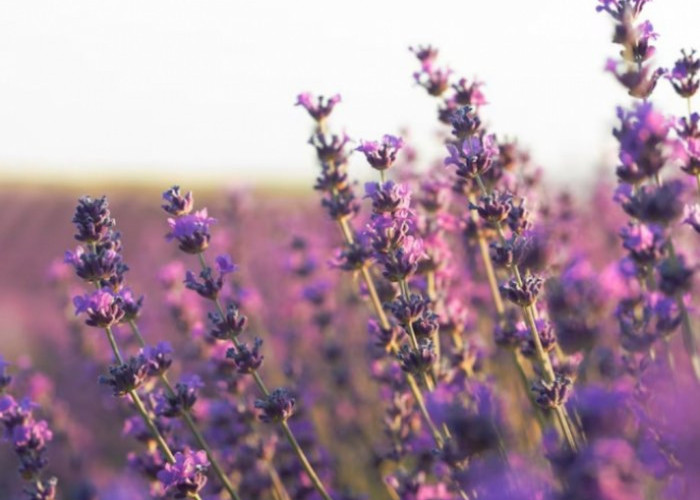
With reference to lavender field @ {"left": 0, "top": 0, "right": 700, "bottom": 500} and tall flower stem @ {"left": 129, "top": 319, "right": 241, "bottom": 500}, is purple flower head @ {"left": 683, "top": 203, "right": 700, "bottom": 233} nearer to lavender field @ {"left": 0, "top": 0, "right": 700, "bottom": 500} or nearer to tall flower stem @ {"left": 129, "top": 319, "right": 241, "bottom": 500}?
lavender field @ {"left": 0, "top": 0, "right": 700, "bottom": 500}

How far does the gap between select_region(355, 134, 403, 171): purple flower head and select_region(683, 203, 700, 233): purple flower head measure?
1084 mm

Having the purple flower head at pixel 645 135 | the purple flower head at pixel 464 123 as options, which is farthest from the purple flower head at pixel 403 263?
the purple flower head at pixel 645 135

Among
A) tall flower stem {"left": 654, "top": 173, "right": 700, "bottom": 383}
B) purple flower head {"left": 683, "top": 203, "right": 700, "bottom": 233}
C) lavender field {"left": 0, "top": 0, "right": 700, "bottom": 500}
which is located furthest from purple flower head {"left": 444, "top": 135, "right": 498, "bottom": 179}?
purple flower head {"left": 683, "top": 203, "right": 700, "bottom": 233}

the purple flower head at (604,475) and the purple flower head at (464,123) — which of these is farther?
the purple flower head at (464,123)

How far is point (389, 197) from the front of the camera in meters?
3.29

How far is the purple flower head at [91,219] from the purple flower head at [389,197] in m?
1.00

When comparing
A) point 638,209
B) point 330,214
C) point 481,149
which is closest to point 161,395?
point 330,214

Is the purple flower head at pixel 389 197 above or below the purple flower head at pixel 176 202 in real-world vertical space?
below

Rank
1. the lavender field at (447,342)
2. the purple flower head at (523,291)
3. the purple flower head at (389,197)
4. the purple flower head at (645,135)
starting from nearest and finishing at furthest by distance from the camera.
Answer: the lavender field at (447,342) < the purple flower head at (645,135) < the purple flower head at (523,291) < the purple flower head at (389,197)

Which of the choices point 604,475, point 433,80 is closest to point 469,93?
point 433,80

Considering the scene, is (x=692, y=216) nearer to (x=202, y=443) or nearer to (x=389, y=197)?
(x=389, y=197)

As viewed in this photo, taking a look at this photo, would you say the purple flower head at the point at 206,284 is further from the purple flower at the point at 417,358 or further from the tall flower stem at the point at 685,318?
the tall flower stem at the point at 685,318

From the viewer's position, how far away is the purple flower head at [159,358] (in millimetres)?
3559

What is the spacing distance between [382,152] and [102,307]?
48.1 inches
